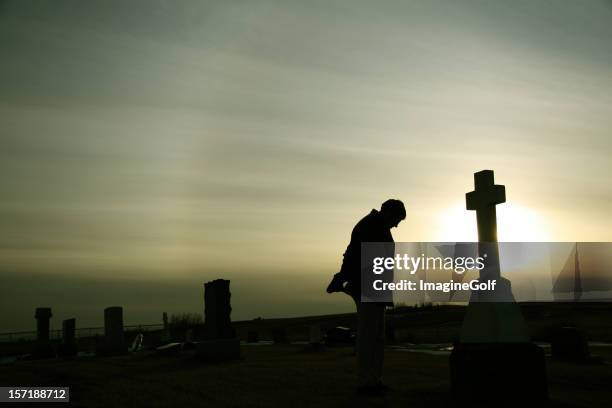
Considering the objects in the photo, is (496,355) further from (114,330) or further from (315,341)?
(114,330)

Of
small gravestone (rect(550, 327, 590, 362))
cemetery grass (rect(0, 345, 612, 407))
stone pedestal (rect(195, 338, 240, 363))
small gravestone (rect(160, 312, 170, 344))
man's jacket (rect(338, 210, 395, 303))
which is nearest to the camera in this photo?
cemetery grass (rect(0, 345, 612, 407))

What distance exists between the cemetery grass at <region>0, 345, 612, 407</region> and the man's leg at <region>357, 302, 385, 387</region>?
24cm

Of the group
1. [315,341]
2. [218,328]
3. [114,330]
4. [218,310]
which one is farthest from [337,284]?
[114,330]

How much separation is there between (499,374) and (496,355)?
0.19m

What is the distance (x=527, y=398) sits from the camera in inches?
262

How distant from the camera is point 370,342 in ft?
21.8

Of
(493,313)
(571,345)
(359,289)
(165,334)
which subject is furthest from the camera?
(165,334)

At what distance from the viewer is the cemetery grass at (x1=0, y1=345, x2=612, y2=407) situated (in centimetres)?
661

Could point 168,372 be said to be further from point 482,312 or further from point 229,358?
point 482,312

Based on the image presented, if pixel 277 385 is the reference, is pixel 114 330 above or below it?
above

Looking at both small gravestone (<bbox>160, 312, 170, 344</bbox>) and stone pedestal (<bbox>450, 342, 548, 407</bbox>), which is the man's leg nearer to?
stone pedestal (<bbox>450, 342, 548, 407</bbox>)

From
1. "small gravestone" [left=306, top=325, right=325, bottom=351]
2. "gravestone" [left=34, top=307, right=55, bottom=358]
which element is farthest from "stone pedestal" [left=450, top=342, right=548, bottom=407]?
"gravestone" [left=34, top=307, right=55, bottom=358]

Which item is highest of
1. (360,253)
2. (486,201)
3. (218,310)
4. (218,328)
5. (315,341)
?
(486,201)

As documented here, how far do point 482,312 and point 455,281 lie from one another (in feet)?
17.8
